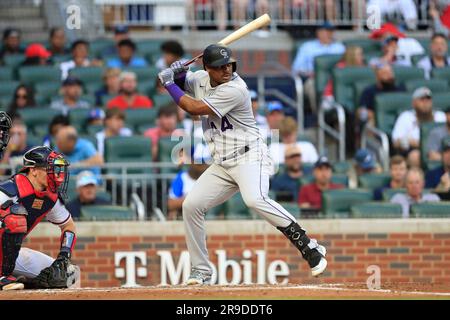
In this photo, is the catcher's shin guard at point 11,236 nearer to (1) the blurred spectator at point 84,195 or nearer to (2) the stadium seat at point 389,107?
(1) the blurred spectator at point 84,195

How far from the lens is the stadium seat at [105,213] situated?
12.6m

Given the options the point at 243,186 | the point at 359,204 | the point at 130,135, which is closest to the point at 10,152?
the point at 130,135

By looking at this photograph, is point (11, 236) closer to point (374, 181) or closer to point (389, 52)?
point (374, 181)

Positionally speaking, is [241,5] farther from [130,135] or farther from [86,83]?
[130,135]

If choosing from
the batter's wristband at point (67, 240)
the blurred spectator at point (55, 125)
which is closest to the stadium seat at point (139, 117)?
the blurred spectator at point (55, 125)

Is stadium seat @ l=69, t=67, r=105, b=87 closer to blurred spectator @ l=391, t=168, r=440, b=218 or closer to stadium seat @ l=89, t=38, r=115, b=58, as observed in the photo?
stadium seat @ l=89, t=38, r=115, b=58

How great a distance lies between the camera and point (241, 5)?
1733 cm

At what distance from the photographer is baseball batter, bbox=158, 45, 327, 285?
9.47 metres

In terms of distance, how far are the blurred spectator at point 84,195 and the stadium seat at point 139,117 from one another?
1896 millimetres

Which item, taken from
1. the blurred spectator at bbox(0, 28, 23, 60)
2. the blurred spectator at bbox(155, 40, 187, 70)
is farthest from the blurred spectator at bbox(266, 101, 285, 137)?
the blurred spectator at bbox(0, 28, 23, 60)

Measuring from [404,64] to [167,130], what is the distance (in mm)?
3838

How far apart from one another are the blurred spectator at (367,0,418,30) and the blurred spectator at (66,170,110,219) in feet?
20.7

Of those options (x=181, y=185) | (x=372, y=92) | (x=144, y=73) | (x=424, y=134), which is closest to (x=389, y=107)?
(x=372, y=92)

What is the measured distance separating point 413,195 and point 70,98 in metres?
4.17
